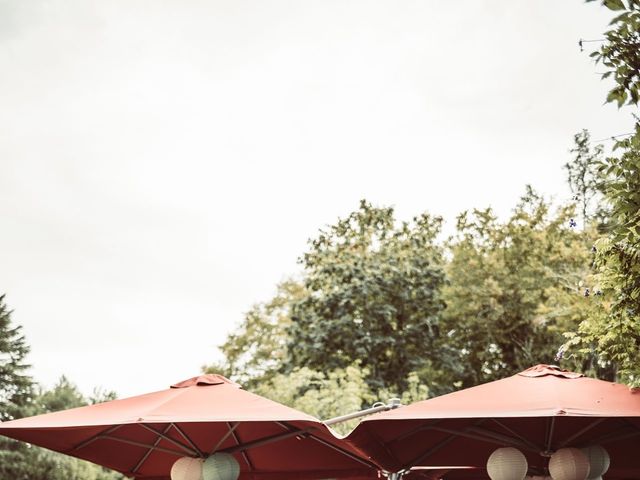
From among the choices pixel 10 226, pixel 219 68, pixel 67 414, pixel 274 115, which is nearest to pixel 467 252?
pixel 274 115

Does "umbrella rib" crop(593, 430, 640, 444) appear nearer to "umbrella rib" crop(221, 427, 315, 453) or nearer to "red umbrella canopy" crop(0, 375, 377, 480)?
"red umbrella canopy" crop(0, 375, 377, 480)

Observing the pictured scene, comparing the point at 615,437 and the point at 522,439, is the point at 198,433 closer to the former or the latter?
the point at 522,439

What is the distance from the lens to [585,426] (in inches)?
222

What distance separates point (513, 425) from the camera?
5750mm

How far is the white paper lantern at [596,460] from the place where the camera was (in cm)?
525

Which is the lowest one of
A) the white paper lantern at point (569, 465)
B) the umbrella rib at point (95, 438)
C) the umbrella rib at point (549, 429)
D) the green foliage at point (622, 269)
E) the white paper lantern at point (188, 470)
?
the white paper lantern at point (569, 465)

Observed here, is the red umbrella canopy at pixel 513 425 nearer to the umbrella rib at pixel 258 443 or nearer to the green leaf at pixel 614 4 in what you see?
the umbrella rib at pixel 258 443

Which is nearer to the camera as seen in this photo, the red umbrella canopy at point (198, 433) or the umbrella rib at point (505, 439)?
the red umbrella canopy at point (198, 433)

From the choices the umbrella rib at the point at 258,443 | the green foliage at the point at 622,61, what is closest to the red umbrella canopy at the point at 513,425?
the umbrella rib at the point at 258,443

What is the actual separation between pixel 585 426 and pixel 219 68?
14.6 metres

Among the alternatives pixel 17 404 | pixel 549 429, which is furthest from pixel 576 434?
pixel 17 404

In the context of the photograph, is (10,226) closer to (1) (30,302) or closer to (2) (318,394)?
(1) (30,302)

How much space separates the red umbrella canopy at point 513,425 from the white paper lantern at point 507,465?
14cm

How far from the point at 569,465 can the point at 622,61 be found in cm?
285
